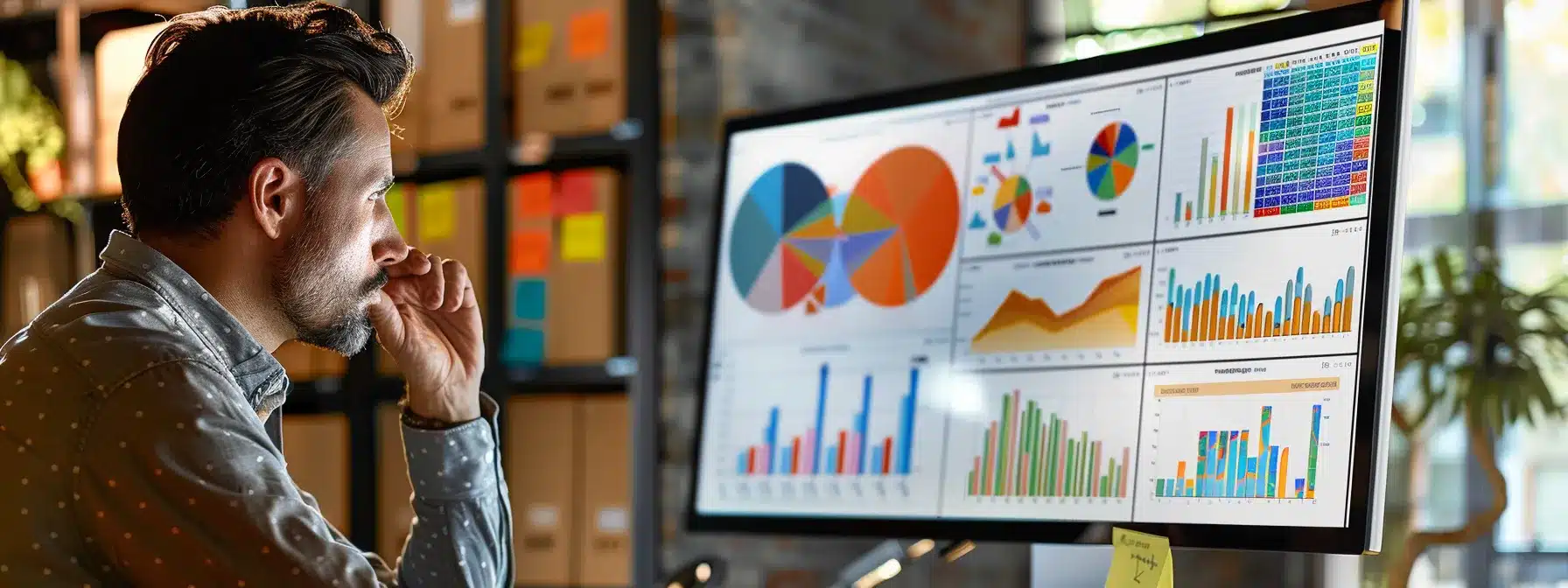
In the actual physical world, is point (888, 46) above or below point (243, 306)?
above

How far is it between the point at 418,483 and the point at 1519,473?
3.27 m

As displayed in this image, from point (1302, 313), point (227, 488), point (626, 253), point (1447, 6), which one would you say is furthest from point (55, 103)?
point (1447, 6)

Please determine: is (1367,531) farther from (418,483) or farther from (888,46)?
(888,46)

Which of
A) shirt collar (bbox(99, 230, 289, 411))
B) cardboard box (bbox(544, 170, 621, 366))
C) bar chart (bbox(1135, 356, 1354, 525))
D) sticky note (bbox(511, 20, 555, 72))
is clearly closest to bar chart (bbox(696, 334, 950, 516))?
bar chart (bbox(1135, 356, 1354, 525))

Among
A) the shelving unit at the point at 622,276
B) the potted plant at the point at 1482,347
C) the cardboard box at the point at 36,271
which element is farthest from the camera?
the cardboard box at the point at 36,271

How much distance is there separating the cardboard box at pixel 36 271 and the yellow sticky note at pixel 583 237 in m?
1.36

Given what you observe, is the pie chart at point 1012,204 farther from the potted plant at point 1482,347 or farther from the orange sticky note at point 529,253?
the orange sticky note at point 529,253

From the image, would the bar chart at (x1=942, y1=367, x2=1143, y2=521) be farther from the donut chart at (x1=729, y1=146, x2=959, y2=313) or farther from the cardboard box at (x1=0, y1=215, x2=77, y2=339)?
Result: the cardboard box at (x1=0, y1=215, x2=77, y2=339)

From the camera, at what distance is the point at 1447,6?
3852 mm

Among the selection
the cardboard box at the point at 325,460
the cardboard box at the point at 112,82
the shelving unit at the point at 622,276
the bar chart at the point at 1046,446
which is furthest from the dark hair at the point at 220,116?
the cardboard box at the point at 112,82

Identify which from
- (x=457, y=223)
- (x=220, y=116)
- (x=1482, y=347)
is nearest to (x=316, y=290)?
(x=220, y=116)

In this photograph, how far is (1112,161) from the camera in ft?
4.28

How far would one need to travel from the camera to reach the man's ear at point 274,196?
1145 millimetres

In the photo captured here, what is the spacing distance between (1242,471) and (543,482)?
1.87 meters
